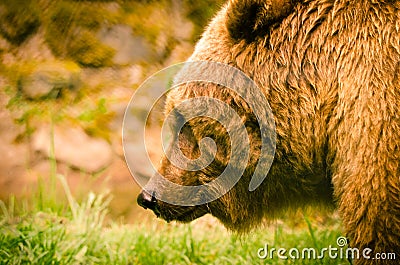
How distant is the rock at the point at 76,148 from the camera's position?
688 centimetres

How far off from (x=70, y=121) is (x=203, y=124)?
4.38 m

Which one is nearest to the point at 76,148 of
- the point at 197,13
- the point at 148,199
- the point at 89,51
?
the point at 89,51

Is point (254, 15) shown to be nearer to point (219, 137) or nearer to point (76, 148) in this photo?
point (219, 137)

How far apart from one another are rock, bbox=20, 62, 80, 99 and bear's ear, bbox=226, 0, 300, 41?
4460mm

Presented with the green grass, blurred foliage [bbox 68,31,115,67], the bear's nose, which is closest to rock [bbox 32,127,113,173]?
blurred foliage [bbox 68,31,115,67]

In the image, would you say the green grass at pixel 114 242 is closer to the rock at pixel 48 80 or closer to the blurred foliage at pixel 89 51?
the rock at pixel 48 80

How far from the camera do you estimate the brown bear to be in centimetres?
235

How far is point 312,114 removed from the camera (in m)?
2.66

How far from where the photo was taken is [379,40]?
8.04 feet

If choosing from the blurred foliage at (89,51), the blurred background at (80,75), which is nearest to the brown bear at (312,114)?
the blurred background at (80,75)

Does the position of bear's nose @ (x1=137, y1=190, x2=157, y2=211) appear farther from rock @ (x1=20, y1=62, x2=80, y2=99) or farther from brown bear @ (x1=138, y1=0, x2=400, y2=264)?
rock @ (x1=20, y1=62, x2=80, y2=99)

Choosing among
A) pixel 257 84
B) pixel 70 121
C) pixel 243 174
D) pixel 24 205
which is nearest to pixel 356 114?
pixel 257 84

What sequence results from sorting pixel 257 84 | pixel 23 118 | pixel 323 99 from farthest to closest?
pixel 23 118
pixel 257 84
pixel 323 99

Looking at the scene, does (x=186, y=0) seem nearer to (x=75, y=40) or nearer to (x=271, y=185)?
(x=75, y=40)
